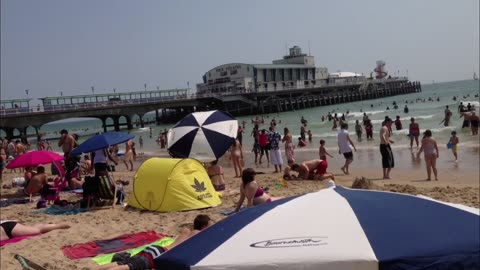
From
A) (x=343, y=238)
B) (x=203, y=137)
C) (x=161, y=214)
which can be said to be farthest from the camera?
(x=203, y=137)

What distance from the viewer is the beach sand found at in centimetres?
597

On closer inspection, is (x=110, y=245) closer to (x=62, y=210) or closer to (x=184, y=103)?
(x=62, y=210)

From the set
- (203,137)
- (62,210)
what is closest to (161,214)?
(203,137)

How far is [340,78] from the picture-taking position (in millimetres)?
74438

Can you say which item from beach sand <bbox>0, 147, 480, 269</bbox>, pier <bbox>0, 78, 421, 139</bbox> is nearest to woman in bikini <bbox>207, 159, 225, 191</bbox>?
beach sand <bbox>0, 147, 480, 269</bbox>

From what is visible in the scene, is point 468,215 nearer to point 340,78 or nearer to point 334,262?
point 334,262

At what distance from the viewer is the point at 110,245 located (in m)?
6.07

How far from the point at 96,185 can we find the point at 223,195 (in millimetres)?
2313

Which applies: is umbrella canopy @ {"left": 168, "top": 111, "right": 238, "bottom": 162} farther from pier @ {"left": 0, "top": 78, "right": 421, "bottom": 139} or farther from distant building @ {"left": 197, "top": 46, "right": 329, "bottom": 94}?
Answer: distant building @ {"left": 197, "top": 46, "right": 329, "bottom": 94}

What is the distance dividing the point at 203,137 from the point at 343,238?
273 inches

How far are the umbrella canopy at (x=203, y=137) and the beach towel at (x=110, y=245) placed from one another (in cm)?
287

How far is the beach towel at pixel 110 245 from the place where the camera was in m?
5.81

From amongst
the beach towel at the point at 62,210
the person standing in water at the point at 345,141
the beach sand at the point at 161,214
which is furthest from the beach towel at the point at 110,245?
the person standing in water at the point at 345,141

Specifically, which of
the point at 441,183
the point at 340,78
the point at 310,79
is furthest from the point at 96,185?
the point at 340,78
